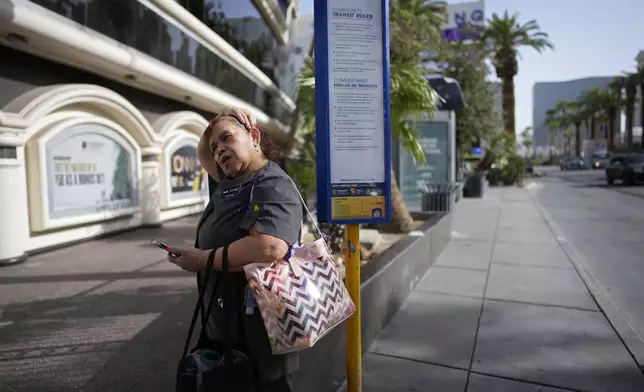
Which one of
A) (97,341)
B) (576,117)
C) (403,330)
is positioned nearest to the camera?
(97,341)

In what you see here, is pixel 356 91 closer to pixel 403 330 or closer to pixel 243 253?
pixel 243 253

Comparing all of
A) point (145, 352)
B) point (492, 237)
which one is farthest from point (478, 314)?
point (492, 237)

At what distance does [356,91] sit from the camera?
2.48 metres

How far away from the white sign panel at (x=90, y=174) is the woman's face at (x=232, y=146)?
683 centimetres

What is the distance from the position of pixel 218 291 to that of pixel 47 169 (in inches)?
271

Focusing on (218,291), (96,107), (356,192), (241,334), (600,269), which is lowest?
(600,269)

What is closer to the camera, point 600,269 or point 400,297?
point 400,297


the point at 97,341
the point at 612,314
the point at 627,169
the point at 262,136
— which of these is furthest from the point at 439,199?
the point at 627,169

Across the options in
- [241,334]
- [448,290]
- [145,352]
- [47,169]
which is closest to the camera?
[241,334]

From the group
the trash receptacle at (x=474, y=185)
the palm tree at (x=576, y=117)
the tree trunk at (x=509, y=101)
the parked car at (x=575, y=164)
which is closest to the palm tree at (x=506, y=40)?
the tree trunk at (x=509, y=101)

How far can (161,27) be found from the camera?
10.2 metres

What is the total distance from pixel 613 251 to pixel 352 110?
278 inches

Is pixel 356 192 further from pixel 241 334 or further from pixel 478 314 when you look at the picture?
pixel 478 314

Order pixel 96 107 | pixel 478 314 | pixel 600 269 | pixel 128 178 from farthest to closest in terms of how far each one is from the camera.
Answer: pixel 128 178, pixel 96 107, pixel 600 269, pixel 478 314
